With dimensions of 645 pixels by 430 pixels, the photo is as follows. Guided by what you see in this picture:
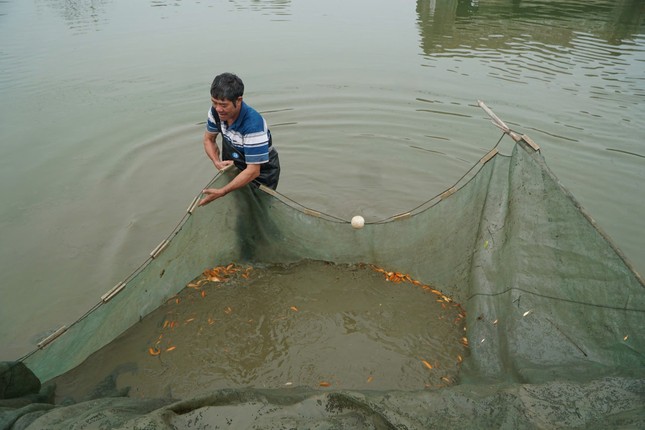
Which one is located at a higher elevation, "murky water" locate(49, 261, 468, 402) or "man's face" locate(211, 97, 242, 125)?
"man's face" locate(211, 97, 242, 125)

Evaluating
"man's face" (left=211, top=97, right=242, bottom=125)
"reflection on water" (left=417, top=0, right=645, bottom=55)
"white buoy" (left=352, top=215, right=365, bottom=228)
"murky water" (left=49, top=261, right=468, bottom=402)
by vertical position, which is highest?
"man's face" (left=211, top=97, right=242, bottom=125)

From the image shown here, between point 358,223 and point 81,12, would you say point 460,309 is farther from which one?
point 81,12

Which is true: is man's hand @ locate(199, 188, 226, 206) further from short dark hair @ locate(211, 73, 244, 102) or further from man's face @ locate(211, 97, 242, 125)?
short dark hair @ locate(211, 73, 244, 102)

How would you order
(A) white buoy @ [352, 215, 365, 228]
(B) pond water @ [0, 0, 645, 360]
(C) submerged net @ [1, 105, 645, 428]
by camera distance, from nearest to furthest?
(C) submerged net @ [1, 105, 645, 428] → (A) white buoy @ [352, 215, 365, 228] → (B) pond water @ [0, 0, 645, 360]

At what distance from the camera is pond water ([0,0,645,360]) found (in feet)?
15.9

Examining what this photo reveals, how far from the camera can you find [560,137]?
6.76 metres

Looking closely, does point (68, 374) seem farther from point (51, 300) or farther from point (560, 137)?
point (560, 137)

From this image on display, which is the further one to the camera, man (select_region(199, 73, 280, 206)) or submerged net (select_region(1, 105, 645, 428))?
man (select_region(199, 73, 280, 206))

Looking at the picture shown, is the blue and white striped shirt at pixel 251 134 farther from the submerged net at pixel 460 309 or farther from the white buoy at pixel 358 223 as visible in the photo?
the white buoy at pixel 358 223

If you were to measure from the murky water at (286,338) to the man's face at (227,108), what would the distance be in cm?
142

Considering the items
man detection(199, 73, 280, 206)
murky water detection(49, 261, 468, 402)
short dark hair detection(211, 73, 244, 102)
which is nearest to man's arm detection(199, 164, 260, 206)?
man detection(199, 73, 280, 206)

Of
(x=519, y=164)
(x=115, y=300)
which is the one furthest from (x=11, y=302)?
(x=519, y=164)

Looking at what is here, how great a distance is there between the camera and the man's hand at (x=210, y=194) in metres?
3.29

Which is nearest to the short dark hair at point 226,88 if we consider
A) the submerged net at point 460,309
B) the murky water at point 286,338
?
the submerged net at point 460,309
